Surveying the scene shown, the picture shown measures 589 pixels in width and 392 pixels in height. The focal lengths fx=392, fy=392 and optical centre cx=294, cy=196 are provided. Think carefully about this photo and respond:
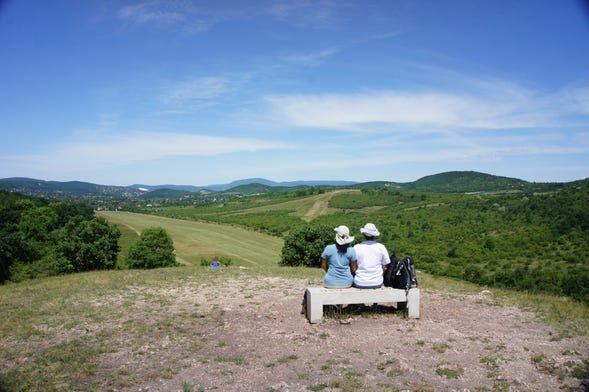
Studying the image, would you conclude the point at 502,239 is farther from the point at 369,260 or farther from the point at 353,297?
the point at 353,297

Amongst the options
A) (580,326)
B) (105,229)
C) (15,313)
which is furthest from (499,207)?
(15,313)

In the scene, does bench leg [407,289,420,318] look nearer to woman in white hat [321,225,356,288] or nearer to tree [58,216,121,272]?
woman in white hat [321,225,356,288]

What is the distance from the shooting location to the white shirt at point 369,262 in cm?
906

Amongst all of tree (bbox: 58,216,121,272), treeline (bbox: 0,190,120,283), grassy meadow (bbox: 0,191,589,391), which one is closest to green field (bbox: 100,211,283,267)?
tree (bbox: 58,216,121,272)

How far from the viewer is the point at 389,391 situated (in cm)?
571

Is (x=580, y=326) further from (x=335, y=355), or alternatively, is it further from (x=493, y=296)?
(x=335, y=355)

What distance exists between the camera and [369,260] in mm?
9094

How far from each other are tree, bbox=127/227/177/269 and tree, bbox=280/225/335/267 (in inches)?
737

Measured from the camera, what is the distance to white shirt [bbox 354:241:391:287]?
906cm

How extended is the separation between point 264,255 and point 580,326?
2153 inches

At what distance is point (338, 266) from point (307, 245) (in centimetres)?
1671

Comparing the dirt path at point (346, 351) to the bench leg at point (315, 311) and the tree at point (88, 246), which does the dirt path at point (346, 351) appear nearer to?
the bench leg at point (315, 311)

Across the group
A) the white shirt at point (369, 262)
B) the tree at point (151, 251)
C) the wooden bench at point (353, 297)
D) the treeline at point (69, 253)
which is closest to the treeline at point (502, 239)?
the wooden bench at point (353, 297)

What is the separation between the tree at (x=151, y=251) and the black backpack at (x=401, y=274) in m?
34.1
